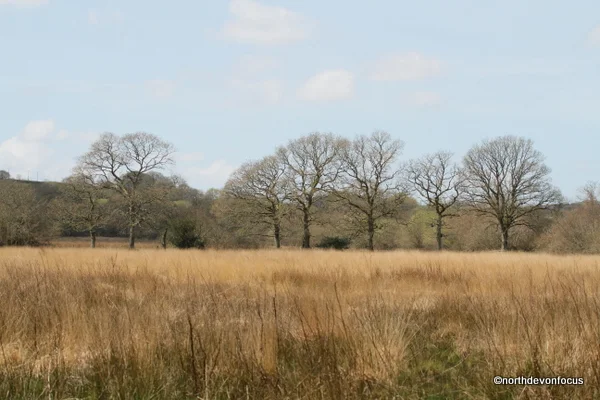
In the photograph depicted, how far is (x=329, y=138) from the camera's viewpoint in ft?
128

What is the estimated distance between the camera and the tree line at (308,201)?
119 ft

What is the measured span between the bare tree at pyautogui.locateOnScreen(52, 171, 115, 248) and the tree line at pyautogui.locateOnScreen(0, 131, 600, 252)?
0.26 feet

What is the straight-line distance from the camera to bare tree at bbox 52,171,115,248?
119 feet

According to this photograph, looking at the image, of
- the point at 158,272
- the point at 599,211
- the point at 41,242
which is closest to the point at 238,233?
the point at 41,242

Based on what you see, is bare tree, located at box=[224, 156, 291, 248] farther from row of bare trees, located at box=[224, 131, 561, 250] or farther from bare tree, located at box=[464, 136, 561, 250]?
bare tree, located at box=[464, 136, 561, 250]

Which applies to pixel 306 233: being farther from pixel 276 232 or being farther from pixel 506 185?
pixel 506 185

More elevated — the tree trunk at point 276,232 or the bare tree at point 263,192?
the bare tree at point 263,192

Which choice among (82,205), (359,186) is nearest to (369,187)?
(359,186)

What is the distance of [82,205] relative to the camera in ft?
122

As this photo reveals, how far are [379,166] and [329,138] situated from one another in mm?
4806

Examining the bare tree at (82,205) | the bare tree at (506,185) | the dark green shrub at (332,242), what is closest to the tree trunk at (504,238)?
the bare tree at (506,185)

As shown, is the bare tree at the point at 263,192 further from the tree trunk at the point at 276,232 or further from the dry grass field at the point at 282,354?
the dry grass field at the point at 282,354

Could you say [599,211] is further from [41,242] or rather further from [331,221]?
[41,242]

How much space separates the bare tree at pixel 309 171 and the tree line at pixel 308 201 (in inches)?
3.3
